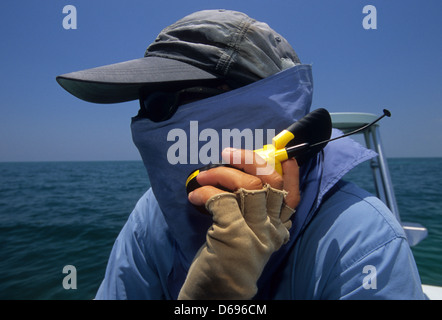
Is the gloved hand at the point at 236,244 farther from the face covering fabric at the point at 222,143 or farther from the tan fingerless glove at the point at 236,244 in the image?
the face covering fabric at the point at 222,143

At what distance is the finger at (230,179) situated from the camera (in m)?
0.69

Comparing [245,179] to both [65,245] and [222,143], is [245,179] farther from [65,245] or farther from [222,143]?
[65,245]

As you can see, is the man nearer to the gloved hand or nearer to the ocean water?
the gloved hand

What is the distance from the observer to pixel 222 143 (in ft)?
Answer: 3.01

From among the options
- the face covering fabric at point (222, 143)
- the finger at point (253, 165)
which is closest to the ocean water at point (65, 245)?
the face covering fabric at point (222, 143)

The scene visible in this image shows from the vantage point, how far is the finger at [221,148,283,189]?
725mm

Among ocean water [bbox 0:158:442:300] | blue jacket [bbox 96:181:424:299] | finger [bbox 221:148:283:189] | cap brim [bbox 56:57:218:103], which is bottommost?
ocean water [bbox 0:158:442:300]

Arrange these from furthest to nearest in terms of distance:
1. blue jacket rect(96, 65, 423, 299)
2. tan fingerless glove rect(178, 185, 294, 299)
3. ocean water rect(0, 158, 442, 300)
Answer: ocean water rect(0, 158, 442, 300)
blue jacket rect(96, 65, 423, 299)
tan fingerless glove rect(178, 185, 294, 299)

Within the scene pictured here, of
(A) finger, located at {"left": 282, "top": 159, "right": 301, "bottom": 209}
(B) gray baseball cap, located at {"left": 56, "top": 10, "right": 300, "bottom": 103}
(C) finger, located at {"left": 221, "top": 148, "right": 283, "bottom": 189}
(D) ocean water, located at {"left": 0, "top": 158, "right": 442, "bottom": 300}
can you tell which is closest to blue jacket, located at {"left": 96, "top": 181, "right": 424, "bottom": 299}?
(A) finger, located at {"left": 282, "top": 159, "right": 301, "bottom": 209}

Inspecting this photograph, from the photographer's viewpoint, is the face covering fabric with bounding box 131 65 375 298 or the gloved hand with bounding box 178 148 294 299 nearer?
the gloved hand with bounding box 178 148 294 299

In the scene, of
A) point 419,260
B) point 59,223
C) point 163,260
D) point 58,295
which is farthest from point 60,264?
point 419,260

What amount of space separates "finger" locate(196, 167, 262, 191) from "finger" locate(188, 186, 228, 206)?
23 millimetres
